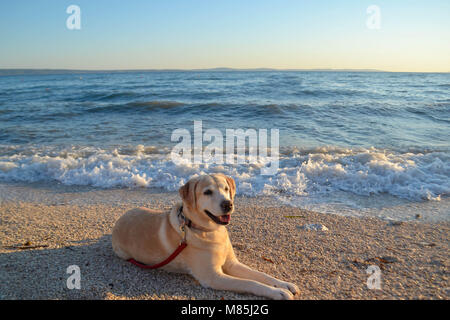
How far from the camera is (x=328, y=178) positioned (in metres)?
7.15

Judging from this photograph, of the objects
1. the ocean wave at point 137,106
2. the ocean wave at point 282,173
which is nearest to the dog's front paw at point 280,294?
the ocean wave at point 282,173

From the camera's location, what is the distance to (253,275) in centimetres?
336

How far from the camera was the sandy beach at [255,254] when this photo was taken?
322 cm

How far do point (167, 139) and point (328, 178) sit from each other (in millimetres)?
6432

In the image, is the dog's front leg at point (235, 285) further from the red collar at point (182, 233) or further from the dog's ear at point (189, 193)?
the dog's ear at point (189, 193)

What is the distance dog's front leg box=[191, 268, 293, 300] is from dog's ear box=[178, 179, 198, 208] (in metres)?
0.72

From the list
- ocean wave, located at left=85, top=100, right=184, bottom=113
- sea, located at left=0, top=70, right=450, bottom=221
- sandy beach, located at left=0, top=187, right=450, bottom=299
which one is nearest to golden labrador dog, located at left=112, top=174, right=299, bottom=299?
sandy beach, located at left=0, top=187, right=450, bottom=299

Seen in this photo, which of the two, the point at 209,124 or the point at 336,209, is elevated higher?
the point at 209,124

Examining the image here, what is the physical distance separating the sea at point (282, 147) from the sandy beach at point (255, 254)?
2.67 ft

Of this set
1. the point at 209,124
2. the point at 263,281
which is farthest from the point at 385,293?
the point at 209,124

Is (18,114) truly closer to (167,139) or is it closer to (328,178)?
(167,139)

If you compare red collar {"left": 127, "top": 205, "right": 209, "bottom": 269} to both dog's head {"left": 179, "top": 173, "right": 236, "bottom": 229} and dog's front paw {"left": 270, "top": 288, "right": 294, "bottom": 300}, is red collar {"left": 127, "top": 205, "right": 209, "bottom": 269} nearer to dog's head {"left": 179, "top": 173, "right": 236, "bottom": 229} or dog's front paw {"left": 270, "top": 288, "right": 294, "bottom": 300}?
dog's head {"left": 179, "top": 173, "right": 236, "bottom": 229}

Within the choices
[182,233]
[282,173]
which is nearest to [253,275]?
[182,233]

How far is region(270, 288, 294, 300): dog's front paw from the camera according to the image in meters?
3.04
